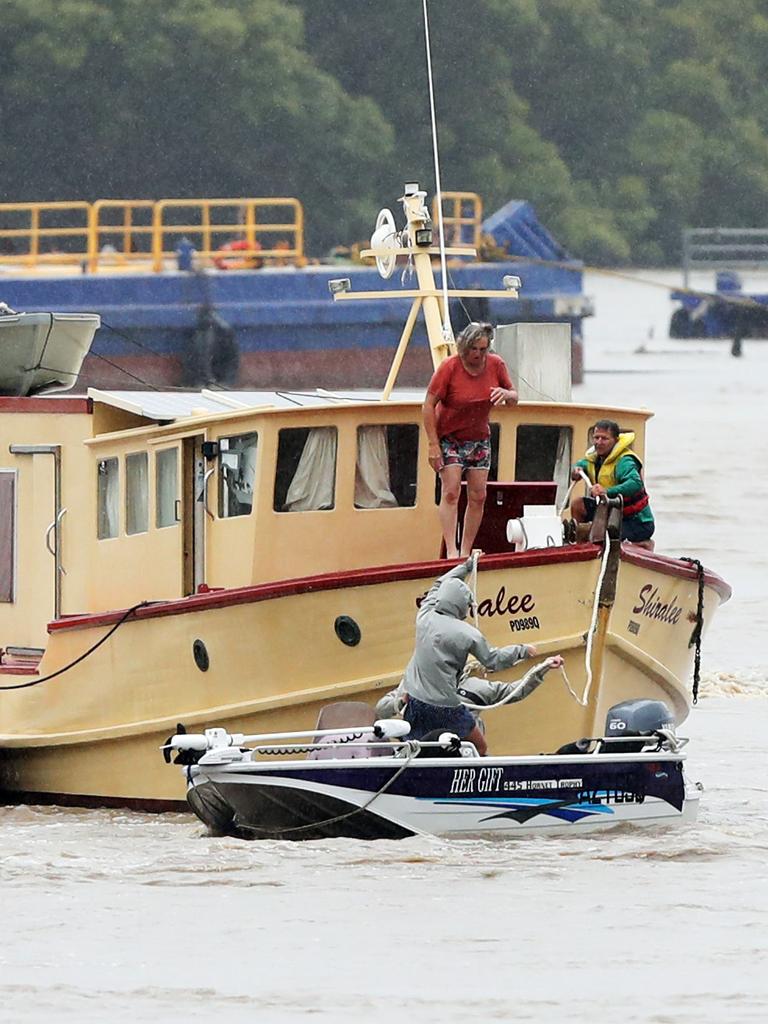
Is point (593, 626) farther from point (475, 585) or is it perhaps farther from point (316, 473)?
point (316, 473)

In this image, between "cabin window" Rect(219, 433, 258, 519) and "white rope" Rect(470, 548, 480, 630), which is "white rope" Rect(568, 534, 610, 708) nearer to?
"white rope" Rect(470, 548, 480, 630)

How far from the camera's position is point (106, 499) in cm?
1502

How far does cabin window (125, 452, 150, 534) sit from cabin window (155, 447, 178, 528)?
138 millimetres

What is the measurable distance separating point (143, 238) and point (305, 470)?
180ft

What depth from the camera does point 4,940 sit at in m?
11.2

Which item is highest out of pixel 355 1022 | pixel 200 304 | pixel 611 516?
pixel 200 304

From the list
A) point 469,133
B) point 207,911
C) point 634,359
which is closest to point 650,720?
point 207,911

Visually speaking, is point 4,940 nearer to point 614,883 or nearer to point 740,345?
point 614,883

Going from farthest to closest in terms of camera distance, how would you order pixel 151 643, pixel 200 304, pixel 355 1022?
→ pixel 200 304 < pixel 151 643 < pixel 355 1022

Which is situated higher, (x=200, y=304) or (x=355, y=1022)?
(x=200, y=304)

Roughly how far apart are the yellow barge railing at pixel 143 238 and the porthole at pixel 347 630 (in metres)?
26.3

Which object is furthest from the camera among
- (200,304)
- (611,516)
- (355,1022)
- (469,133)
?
(469,133)

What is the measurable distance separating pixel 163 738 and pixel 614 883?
3.24 metres

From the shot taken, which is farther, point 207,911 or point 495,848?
point 495,848
